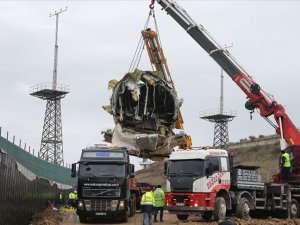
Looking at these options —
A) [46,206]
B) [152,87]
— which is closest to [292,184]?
[152,87]

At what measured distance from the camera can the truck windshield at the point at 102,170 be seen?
20781 mm

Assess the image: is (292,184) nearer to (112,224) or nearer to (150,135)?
(150,135)

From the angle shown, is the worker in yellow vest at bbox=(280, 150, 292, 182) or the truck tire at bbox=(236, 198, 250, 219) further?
the worker in yellow vest at bbox=(280, 150, 292, 182)

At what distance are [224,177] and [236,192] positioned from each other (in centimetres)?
115

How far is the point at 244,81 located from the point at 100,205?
10999mm

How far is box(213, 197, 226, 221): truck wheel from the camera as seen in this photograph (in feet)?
64.1

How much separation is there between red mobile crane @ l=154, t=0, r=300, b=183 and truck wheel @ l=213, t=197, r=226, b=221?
5463mm

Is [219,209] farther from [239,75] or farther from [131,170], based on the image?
[239,75]

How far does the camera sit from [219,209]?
19.6m

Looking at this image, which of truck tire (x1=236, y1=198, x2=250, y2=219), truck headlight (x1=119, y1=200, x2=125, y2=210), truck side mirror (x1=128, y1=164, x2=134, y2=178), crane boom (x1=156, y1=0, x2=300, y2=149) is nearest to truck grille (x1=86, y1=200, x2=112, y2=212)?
truck headlight (x1=119, y1=200, x2=125, y2=210)

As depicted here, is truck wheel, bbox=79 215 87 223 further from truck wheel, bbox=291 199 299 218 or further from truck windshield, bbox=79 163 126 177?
truck wheel, bbox=291 199 299 218

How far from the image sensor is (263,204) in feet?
72.4

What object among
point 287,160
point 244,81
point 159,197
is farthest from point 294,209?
point 244,81

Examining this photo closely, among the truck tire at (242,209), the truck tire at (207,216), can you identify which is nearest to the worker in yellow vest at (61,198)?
the truck tire at (207,216)
